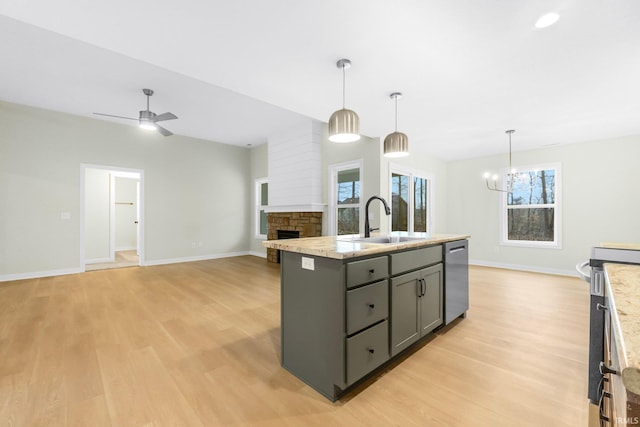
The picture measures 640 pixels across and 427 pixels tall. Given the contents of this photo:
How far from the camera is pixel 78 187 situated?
5094 millimetres

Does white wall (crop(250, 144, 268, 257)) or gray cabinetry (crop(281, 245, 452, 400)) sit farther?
white wall (crop(250, 144, 268, 257))

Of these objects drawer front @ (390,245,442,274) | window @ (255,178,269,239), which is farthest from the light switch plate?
window @ (255,178,269,239)

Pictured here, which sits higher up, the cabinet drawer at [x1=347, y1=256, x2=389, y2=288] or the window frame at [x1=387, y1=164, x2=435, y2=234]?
the window frame at [x1=387, y1=164, x2=435, y2=234]

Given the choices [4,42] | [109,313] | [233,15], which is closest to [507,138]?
[233,15]

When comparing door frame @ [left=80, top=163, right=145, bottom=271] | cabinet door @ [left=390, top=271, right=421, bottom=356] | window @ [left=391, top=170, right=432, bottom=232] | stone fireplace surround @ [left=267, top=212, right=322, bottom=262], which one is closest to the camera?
cabinet door @ [left=390, top=271, right=421, bottom=356]

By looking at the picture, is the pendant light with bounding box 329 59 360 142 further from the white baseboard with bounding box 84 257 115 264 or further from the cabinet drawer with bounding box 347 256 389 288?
the white baseboard with bounding box 84 257 115 264

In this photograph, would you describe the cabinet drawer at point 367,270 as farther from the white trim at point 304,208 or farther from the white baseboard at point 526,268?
the white baseboard at point 526,268

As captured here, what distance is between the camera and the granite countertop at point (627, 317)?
415 millimetres

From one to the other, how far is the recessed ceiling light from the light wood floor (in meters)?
2.47

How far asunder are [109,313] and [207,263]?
3134 millimetres

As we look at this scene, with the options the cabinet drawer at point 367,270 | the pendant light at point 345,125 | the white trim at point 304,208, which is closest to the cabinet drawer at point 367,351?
the cabinet drawer at point 367,270

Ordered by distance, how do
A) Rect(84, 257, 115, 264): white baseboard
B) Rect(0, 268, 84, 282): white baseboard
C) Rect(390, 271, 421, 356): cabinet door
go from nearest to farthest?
Rect(390, 271, 421, 356): cabinet door, Rect(0, 268, 84, 282): white baseboard, Rect(84, 257, 115, 264): white baseboard

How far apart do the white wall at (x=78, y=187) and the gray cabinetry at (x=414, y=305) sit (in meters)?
5.78

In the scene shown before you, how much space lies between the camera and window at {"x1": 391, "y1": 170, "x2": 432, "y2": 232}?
5.28 metres
